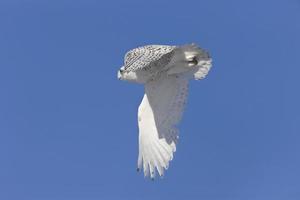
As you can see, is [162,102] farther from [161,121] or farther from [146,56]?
[146,56]

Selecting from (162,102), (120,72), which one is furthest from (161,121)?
(120,72)

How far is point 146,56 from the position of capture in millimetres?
15492

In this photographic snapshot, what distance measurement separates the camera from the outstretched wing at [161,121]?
16453 millimetres

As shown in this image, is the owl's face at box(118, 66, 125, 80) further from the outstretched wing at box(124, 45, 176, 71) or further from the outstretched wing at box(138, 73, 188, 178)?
the outstretched wing at box(138, 73, 188, 178)

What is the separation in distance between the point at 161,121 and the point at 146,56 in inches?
66.2

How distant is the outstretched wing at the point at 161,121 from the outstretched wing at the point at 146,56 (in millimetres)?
806

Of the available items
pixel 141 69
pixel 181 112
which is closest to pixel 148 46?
pixel 141 69

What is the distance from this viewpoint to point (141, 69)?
15977mm

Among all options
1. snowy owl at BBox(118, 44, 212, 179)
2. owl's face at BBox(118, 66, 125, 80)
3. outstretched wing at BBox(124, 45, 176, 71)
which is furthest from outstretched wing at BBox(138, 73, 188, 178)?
outstretched wing at BBox(124, 45, 176, 71)

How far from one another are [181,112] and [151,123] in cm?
66

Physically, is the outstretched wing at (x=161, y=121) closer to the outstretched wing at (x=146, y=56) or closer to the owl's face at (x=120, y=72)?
the owl's face at (x=120, y=72)

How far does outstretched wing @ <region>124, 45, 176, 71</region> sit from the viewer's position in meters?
15.4

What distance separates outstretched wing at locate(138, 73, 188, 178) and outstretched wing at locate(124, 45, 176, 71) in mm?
806

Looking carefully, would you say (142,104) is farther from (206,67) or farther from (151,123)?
(206,67)
